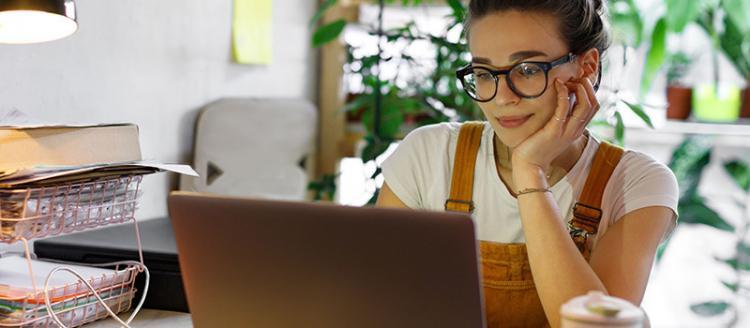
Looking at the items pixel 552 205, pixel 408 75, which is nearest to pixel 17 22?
pixel 552 205

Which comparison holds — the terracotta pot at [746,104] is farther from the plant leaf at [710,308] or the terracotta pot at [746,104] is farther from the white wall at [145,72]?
the white wall at [145,72]

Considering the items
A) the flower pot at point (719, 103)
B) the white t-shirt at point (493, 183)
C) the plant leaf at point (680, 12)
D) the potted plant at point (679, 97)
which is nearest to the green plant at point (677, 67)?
the potted plant at point (679, 97)

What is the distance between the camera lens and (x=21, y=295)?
1269mm

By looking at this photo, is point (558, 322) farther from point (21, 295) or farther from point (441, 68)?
point (441, 68)

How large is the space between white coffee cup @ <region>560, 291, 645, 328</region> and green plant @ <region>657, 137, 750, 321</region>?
221 centimetres

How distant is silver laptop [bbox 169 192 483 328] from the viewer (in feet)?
2.97

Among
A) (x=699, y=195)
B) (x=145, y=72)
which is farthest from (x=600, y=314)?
(x=699, y=195)

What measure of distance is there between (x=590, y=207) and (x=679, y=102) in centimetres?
170

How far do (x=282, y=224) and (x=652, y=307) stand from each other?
2.61 m

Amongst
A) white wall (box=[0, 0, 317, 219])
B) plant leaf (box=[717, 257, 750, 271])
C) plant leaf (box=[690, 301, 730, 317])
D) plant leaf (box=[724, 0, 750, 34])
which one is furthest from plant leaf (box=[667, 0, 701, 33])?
white wall (box=[0, 0, 317, 219])

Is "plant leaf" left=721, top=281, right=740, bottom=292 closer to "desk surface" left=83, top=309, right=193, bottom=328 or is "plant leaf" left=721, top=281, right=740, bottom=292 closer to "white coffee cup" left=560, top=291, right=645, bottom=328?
"desk surface" left=83, top=309, right=193, bottom=328

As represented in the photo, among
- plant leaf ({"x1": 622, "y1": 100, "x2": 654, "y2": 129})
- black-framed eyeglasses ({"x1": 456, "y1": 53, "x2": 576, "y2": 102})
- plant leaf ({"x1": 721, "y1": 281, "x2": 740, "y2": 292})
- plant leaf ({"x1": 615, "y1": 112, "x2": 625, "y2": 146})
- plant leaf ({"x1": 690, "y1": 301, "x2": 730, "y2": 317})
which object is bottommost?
plant leaf ({"x1": 690, "y1": 301, "x2": 730, "y2": 317})

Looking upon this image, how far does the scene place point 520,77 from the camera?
1421mm

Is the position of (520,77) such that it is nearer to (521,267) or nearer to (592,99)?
(592,99)
